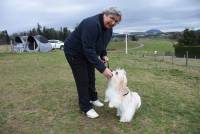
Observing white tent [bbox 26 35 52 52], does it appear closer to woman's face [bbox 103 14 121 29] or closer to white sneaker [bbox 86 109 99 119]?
white sneaker [bbox 86 109 99 119]

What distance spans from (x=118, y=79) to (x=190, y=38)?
166ft

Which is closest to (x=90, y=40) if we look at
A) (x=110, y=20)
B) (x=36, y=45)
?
(x=110, y=20)

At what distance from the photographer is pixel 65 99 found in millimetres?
7109

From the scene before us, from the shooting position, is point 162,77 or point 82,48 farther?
point 162,77

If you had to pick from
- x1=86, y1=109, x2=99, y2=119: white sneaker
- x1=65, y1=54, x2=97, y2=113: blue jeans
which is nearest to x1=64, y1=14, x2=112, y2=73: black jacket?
x1=65, y1=54, x2=97, y2=113: blue jeans

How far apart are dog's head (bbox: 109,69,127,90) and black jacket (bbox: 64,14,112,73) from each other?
0.68 ft

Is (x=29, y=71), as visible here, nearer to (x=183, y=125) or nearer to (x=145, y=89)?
(x=145, y=89)

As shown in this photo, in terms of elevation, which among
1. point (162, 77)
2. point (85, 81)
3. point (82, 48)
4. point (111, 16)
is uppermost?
point (111, 16)

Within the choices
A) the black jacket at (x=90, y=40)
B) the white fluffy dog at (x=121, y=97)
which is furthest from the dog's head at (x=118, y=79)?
the black jacket at (x=90, y=40)

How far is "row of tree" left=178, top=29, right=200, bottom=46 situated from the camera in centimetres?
5379

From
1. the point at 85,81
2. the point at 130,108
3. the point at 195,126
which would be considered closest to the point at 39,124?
the point at 85,81

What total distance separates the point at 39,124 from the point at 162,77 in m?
5.97

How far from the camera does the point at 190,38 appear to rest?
5425 cm

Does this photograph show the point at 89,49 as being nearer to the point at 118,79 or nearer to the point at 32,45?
the point at 118,79
